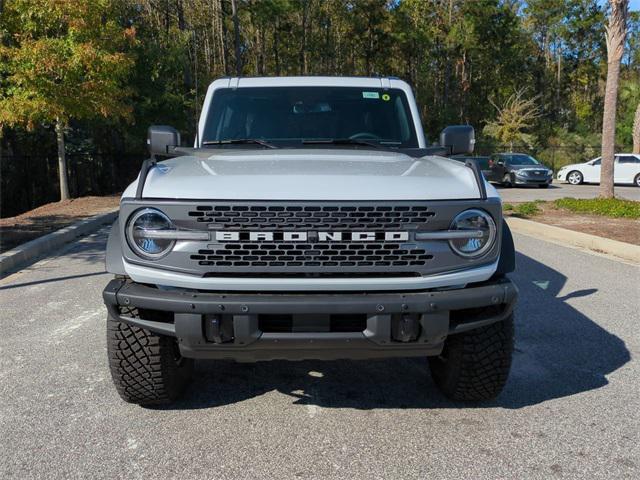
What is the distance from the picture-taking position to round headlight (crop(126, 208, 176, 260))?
9.32 feet

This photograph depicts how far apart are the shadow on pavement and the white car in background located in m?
23.9

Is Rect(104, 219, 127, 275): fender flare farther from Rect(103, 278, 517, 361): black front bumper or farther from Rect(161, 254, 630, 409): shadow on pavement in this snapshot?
Rect(161, 254, 630, 409): shadow on pavement

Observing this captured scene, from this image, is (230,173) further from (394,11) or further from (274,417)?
(394,11)

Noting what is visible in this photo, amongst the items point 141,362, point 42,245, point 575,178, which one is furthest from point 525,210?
point 575,178

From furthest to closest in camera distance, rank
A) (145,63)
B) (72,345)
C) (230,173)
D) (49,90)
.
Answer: (145,63)
(49,90)
(72,345)
(230,173)

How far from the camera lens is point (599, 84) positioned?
58031 mm

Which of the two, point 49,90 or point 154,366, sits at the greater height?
point 49,90

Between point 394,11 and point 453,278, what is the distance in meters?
47.2

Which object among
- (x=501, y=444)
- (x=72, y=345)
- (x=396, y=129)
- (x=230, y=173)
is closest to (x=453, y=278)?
(x=501, y=444)

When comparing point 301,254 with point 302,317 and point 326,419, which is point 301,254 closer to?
point 302,317

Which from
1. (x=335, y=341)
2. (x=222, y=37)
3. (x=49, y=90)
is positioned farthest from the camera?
(x=222, y=37)

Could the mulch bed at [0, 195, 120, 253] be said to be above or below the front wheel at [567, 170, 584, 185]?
above

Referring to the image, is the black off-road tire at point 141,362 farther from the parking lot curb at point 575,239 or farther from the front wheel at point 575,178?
the front wheel at point 575,178

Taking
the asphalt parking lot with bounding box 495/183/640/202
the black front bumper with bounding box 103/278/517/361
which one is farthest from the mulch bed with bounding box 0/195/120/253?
the asphalt parking lot with bounding box 495/183/640/202
